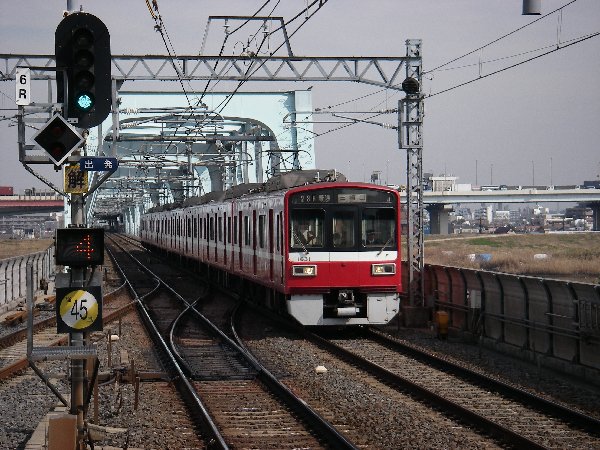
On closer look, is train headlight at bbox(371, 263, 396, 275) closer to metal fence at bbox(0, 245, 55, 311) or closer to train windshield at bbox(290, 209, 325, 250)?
train windshield at bbox(290, 209, 325, 250)

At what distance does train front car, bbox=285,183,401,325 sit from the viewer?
17125 millimetres

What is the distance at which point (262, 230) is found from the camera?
19734mm

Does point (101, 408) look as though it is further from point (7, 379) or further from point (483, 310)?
point (483, 310)

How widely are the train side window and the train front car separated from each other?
7.38 feet

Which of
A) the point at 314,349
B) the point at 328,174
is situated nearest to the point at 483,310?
the point at 314,349

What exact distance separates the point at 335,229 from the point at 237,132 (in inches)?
1009

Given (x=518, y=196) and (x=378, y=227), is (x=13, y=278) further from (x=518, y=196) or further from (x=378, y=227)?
(x=518, y=196)

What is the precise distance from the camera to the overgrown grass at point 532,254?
131 feet

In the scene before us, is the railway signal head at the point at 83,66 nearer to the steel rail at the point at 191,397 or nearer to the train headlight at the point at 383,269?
the steel rail at the point at 191,397

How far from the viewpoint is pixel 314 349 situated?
52.3 feet

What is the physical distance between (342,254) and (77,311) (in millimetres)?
9297

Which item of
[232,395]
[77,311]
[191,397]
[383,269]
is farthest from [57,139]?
[383,269]

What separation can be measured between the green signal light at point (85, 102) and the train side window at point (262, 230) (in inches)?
428

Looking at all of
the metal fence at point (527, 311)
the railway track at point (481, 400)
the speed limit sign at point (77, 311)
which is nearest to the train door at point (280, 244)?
the railway track at point (481, 400)
